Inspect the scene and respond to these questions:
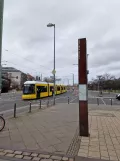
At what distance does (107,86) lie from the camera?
113 meters

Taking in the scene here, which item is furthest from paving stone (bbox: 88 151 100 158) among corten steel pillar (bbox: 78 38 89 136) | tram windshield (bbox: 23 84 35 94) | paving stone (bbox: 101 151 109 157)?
tram windshield (bbox: 23 84 35 94)

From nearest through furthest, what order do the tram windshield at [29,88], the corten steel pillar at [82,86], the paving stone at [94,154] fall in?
1. the paving stone at [94,154]
2. the corten steel pillar at [82,86]
3. the tram windshield at [29,88]

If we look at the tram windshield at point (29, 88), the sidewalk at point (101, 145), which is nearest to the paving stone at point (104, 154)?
the sidewalk at point (101, 145)

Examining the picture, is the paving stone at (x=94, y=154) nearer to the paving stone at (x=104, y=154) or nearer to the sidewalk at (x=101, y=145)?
the sidewalk at (x=101, y=145)

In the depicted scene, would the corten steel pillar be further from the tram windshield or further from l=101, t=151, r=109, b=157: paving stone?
the tram windshield

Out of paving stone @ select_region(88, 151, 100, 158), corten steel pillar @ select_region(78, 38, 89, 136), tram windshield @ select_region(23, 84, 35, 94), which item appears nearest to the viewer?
paving stone @ select_region(88, 151, 100, 158)

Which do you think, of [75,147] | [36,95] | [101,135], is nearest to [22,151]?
[75,147]

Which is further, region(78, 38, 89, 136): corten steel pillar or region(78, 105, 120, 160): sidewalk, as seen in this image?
region(78, 38, 89, 136): corten steel pillar

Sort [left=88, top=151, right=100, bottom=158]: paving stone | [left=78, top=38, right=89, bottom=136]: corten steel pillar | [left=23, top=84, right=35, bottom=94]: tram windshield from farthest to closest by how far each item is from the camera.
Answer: [left=23, top=84, right=35, bottom=94]: tram windshield
[left=78, top=38, right=89, bottom=136]: corten steel pillar
[left=88, top=151, right=100, bottom=158]: paving stone

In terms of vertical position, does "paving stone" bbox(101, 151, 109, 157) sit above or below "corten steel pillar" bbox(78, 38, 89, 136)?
below

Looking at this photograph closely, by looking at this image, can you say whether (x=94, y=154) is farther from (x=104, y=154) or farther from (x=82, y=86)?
(x=82, y=86)

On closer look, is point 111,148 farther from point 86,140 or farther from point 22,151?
point 22,151

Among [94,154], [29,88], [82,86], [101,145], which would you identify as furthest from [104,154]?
[29,88]

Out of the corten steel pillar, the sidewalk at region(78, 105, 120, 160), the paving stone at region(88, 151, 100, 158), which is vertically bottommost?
the paving stone at region(88, 151, 100, 158)
